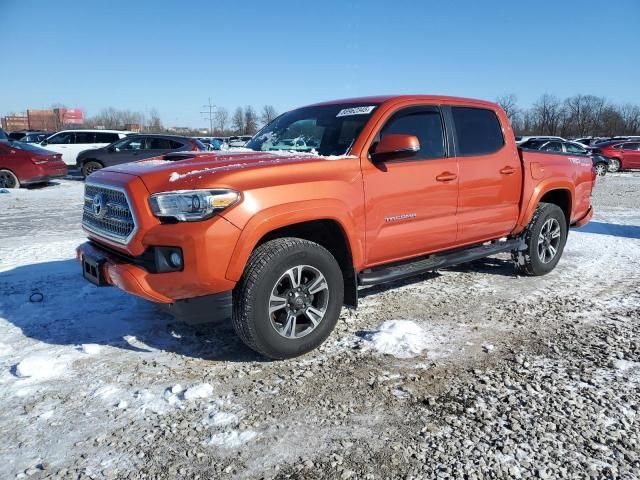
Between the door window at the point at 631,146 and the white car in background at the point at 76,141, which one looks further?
the door window at the point at 631,146

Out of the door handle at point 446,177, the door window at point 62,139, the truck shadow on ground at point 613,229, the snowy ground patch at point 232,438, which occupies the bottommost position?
the snowy ground patch at point 232,438

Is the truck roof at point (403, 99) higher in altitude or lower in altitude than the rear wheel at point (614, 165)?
higher

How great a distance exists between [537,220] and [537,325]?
5.58 feet

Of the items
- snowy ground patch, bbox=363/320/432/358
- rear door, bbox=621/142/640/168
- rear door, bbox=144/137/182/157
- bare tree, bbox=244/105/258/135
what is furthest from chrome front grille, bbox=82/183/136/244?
bare tree, bbox=244/105/258/135

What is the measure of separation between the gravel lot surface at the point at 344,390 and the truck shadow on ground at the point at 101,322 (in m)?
0.02

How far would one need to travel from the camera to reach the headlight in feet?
9.95

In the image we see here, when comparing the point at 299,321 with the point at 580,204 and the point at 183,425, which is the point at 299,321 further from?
the point at 580,204

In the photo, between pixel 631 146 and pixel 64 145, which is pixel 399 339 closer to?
pixel 64 145

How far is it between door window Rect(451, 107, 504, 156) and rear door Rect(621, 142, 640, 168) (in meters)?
22.1

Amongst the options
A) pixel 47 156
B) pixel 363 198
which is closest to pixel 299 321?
pixel 363 198

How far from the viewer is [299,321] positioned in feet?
11.9

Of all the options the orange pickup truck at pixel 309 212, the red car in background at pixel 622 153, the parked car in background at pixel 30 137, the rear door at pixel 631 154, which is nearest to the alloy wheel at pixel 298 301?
the orange pickup truck at pixel 309 212

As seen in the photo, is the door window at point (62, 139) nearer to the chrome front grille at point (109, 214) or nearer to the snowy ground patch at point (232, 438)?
the chrome front grille at point (109, 214)

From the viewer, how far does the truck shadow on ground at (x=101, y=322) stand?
3.75 meters
